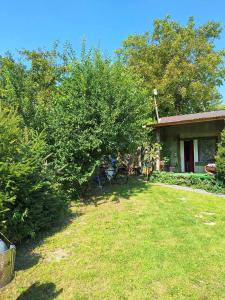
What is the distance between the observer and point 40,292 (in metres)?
4.72

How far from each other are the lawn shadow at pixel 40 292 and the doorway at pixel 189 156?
44.5 feet

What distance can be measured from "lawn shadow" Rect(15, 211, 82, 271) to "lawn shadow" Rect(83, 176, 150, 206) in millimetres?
1890

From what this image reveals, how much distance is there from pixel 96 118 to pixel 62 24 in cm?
919

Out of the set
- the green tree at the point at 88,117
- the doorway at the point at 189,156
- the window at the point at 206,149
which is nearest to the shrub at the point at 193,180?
the window at the point at 206,149

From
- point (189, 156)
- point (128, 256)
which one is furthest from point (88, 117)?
point (189, 156)

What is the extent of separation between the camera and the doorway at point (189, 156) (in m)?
17.3

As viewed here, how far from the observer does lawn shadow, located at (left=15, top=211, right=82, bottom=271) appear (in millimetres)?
5844

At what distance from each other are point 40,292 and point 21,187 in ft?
8.42

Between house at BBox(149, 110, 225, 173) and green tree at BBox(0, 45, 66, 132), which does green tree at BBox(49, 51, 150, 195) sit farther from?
house at BBox(149, 110, 225, 173)

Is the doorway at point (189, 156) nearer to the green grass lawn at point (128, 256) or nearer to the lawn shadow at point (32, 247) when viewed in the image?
the green grass lawn at point (128, 256)

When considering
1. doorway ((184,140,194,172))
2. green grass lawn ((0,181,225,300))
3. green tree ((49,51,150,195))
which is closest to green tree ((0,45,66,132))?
green tree ((49,51,150,195))

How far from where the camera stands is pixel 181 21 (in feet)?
95.9

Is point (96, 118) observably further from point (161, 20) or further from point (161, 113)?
point (161, 20)

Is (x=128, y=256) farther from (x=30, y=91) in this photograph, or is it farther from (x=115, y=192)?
(x=30, y=91)
